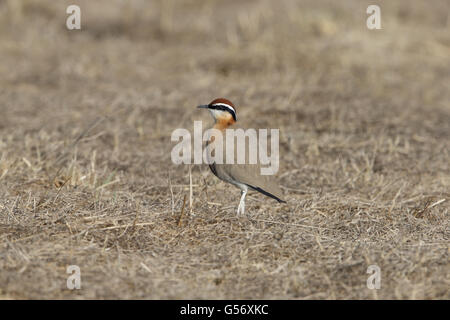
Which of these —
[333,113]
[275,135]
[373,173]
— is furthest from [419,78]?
[373,173]

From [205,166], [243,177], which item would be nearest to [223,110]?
[243,177]

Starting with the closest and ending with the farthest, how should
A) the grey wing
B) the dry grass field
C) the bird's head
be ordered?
the dry grass field → the grey wing → the bird's head

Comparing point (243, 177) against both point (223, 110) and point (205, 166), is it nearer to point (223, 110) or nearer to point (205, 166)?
point (223, 110)

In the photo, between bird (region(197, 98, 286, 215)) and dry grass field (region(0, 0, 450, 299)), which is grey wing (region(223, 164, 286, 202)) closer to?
bird (region(197, 98, 286, 215))

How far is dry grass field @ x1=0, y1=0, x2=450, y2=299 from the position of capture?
466cm

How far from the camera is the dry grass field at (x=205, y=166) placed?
4656 mm

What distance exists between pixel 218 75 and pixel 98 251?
6773 mm

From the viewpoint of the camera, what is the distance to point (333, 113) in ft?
30.1

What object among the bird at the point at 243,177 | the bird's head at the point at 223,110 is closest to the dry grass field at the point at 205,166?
the bird at the point at 243,177

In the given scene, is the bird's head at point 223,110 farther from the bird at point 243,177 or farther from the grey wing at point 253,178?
the grey wing at point 253,178

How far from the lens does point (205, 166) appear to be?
733 cm

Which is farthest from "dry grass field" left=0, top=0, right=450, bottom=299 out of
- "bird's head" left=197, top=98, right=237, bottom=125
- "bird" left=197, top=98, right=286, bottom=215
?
"bird's head" left=197, top=98, right=237, bottom=125
